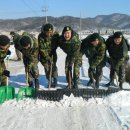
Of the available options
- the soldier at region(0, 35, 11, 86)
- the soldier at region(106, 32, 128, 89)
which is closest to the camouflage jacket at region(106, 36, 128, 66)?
the soldier at region(106, 32, 128, 89)

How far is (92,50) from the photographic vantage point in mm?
10930

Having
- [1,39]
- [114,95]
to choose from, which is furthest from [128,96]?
[1,39]

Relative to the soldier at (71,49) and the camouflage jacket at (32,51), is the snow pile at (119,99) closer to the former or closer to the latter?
the soldier at (71,49)

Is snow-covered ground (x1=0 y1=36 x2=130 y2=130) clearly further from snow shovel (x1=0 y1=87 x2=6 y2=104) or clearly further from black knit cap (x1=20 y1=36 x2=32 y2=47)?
black knit cap (x1=20 y1=36 x2=32 y2=47)

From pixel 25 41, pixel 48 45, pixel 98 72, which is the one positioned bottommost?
pixel 98 72

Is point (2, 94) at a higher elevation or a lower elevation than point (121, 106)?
higher

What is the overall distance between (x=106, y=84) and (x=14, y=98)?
3.35m

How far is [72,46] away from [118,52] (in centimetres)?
127

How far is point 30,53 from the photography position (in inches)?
418

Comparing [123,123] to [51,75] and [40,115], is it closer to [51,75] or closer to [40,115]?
[40,115]

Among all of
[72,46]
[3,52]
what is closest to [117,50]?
[72,46]

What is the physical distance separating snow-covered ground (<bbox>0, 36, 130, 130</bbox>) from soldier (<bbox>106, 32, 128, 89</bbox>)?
4.92ft

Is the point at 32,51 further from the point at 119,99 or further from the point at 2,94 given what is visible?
the point at 119,99

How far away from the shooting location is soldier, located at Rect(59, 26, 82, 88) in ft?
34.7
